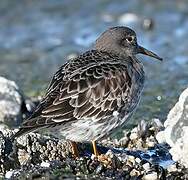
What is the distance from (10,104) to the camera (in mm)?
9844

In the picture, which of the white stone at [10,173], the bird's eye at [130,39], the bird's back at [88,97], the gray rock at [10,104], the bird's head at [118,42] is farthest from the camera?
the gray rock at [10,104]

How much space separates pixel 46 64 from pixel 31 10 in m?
2.93

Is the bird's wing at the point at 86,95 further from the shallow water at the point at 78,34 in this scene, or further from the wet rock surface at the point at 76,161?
the shallow water at the point at 78,34

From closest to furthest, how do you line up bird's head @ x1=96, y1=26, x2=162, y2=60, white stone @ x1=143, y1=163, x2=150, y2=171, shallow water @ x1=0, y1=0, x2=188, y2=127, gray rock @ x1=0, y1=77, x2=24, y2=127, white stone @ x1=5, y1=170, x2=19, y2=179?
1. white stone @ x1=5, y1=170, x2=19, y2=179
2. white stone @ x1=143, y1=163, x2=150, y2=171
3. bird's head @ x1=96, y1=26, x2=162, y2=60
4. gray rock @ x1=0, y1=77, x2=24, y2=127
5. shallow water @ x1=0, y1=0, x2=188, y2=127

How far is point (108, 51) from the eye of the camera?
820 cm

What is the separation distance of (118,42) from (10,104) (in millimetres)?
2106

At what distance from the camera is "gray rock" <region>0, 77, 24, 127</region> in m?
9.66

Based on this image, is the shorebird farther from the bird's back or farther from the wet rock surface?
the wet rock surface

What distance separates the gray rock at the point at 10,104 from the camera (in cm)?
966

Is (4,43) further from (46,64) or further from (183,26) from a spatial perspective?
(183,26)

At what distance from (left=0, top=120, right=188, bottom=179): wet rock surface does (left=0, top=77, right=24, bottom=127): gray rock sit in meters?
1.90

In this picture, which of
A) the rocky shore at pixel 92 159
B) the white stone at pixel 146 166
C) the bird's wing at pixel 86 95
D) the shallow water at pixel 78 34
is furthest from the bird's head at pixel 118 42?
the shallow water at pixel 78 34

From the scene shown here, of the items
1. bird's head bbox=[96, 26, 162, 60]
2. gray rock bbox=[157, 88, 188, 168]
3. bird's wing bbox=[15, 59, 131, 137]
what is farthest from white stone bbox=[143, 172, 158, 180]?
bird's head bbox=[96, 26, 162, 60]

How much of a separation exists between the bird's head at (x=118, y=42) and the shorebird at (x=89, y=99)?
380 mm
